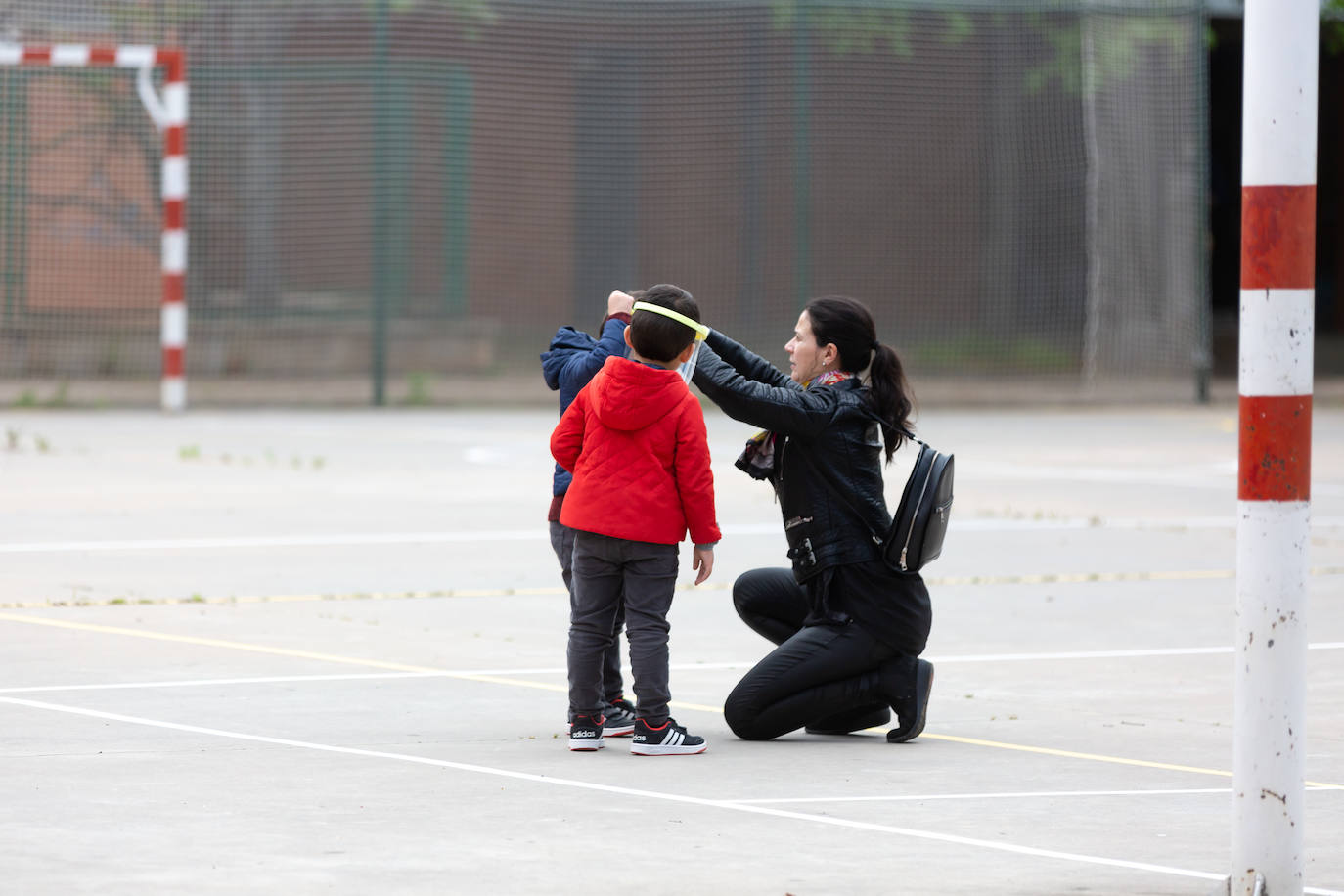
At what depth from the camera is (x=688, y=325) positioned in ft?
19.4

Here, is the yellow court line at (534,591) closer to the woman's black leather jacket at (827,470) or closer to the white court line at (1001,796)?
the woman's black leather jacket at (827,470)

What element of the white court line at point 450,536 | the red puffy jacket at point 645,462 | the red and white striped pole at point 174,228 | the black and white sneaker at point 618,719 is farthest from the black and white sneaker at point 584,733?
the red and white striped pole at point 174,228

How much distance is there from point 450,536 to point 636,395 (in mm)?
5468

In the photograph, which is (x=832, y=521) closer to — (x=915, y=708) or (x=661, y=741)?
(x=915, y=708)

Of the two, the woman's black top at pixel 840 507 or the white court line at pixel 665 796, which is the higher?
the woman's black top at pixel 840 507

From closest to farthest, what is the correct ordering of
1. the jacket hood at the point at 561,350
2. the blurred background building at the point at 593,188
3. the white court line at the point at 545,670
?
1. the jacket hood at the point at 561,350
2. the white court line at the point at 545,670
3. the blurred background building at the point at 593,188

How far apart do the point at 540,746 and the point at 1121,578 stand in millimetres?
4734

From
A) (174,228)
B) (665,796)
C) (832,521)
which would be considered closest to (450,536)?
(832,521)

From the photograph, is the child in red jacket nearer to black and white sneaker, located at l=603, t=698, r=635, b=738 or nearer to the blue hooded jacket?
black and white sneaker, located at l=603, t=698, r=635, b=738

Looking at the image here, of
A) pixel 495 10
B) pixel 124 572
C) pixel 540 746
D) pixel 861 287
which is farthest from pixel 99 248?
pixel 540 746

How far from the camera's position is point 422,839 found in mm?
4770

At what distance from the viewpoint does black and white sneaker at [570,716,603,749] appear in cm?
597

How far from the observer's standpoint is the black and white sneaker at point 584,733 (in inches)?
235

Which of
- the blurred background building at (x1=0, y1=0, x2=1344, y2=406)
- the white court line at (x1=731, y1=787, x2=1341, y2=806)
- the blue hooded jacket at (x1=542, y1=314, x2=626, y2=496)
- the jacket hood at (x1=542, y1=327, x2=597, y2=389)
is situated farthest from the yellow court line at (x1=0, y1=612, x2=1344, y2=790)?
the blurred background building at (x1=0, y1=0, x2=1344, y2=406)
